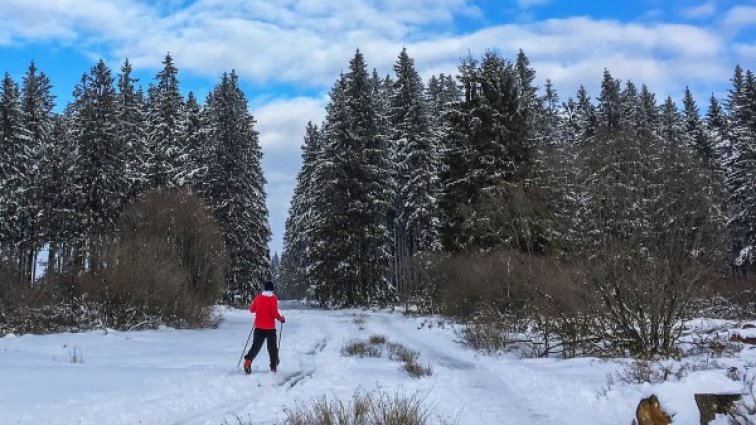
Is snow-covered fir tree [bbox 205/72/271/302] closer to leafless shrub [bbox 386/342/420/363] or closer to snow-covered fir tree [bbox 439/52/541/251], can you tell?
snow-covered fir tree [bbox 439/52/541/251]

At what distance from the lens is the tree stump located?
5230 millimetres

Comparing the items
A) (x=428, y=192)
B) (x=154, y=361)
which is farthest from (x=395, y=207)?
(x=154, y=361)

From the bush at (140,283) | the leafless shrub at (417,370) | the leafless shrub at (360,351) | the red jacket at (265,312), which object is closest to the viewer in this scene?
the leafless shrub at (417,370)

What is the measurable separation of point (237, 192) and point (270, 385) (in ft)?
115

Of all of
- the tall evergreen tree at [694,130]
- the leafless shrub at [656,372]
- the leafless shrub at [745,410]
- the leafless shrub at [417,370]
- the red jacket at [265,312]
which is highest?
the tall evergreen tree at [694,130]

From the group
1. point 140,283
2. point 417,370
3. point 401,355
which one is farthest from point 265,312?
point 140,283

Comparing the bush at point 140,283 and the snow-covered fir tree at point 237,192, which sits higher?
the snow-covered fir tree at point 237,192

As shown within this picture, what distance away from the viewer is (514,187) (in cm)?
2089

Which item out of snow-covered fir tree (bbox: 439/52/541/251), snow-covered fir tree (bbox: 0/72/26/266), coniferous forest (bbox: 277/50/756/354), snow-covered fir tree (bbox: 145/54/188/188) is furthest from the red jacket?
snow-covered fir tree (bbox: 0/72/26/266)

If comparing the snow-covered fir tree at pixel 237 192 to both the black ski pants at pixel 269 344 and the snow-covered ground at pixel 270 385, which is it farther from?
the black ski pants at pixel 269 344

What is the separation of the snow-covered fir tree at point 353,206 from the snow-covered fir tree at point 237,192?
19.0ft

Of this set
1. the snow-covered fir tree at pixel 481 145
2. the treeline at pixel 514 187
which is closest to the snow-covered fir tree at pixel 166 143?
the treeline at pixel 514 187

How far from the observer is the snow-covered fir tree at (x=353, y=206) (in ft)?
125

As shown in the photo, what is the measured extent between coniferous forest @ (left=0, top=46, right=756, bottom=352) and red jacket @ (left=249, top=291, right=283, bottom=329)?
255 inches
